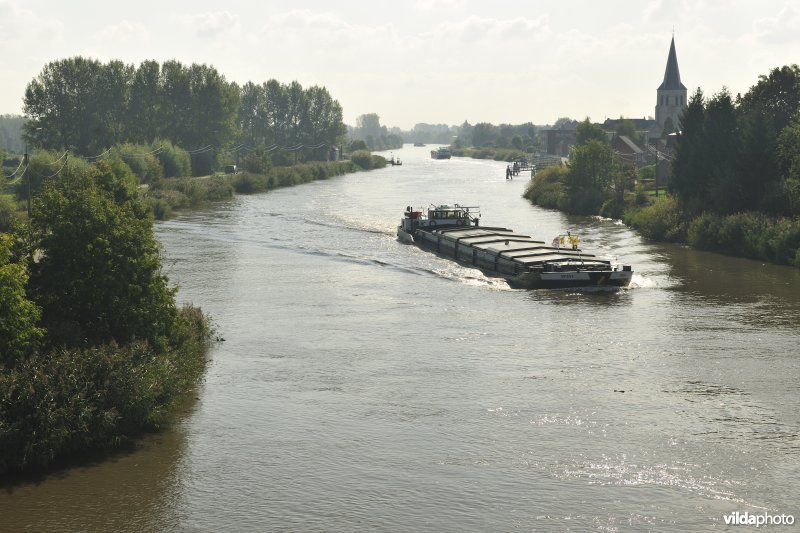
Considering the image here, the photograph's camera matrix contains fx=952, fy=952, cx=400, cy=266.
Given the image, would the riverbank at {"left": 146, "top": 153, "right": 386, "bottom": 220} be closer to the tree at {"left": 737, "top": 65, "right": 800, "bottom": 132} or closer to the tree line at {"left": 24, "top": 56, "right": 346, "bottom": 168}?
the tree line at {"left": 24, "top": 56, "right": 346, "bottom": 168}

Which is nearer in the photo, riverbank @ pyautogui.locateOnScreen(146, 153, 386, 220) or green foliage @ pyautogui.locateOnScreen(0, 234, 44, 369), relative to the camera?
green foliage @ pyautogui.locateOnScreen(0, 234, 44, 369)

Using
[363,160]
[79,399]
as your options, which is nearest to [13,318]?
[79,399]

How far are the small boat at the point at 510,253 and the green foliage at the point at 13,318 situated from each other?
1074 inches

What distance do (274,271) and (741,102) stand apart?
134 ft

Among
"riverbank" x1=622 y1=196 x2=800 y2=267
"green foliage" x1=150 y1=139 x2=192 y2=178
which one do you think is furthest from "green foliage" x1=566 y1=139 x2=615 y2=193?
"green foliage" x1=150 y1=139 x2=192 y2=178

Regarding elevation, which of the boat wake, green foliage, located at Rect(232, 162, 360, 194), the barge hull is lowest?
the boat wake

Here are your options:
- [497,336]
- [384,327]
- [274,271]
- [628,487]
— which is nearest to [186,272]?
[274,271]

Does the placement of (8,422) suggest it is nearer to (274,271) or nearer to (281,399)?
(281,399)

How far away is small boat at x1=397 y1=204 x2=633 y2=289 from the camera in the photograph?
4634 cm

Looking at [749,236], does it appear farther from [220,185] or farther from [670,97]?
[670,97]

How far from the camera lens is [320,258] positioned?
57.3 metres

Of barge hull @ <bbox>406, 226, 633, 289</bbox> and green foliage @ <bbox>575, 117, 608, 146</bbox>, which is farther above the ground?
green foliage @ <bbox>575, 117, 608, 146</bbox>

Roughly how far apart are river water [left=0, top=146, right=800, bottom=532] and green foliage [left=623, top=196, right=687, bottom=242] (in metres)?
16.2

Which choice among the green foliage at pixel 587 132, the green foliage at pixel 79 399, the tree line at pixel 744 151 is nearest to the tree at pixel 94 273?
the green foliage at pixel 79 399
